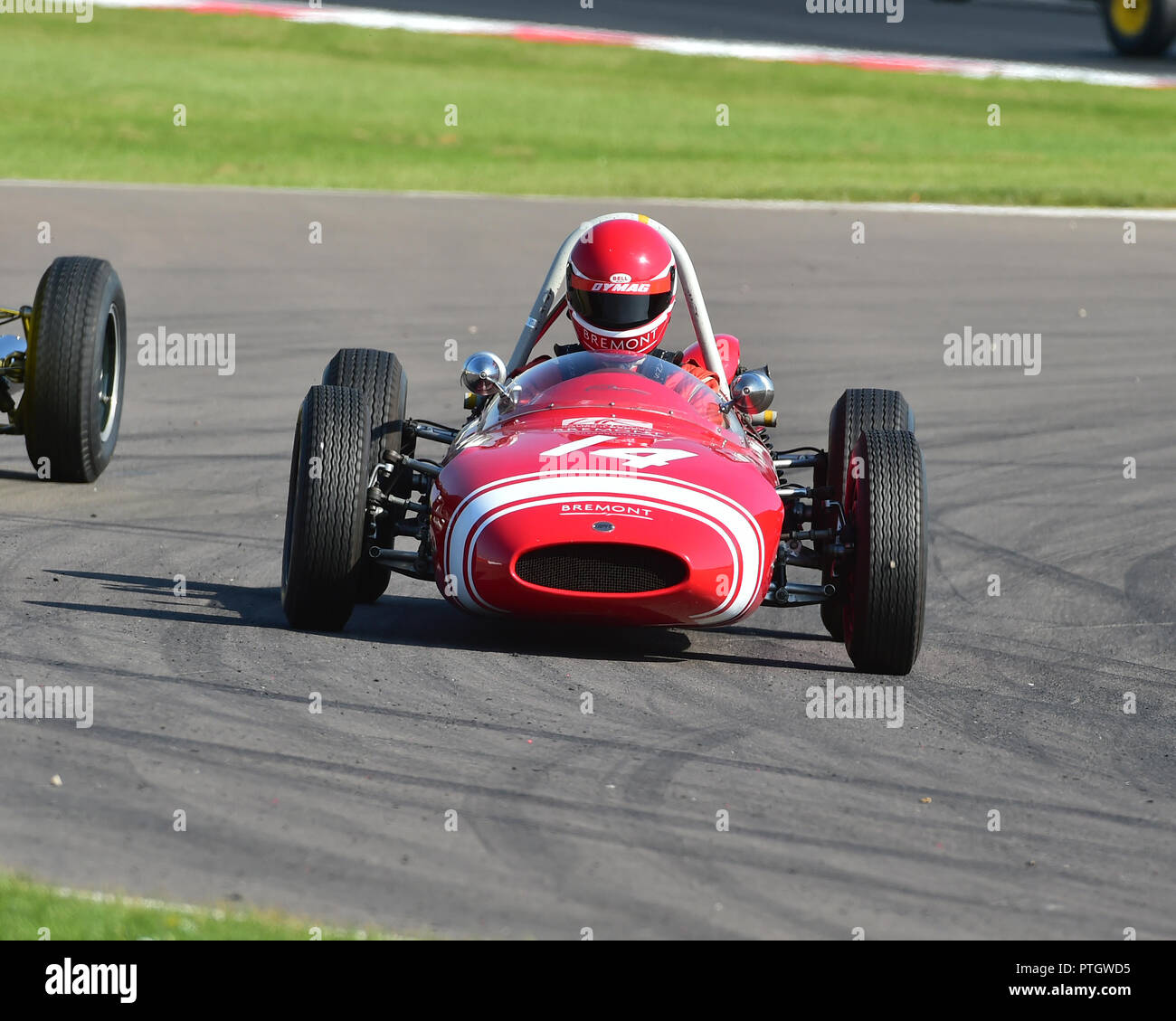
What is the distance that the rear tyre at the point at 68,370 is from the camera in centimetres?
1058

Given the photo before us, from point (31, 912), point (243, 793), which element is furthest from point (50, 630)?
point (31, 912)

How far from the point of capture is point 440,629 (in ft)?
27.6

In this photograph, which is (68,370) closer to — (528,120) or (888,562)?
(888,562)

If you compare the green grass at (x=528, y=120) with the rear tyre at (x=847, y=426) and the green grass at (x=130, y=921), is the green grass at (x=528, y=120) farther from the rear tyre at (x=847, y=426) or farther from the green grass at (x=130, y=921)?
the green grass at (x=130, y=921)

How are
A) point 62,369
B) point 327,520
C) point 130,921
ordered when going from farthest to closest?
point 62,369, point 327,520, point 130,921

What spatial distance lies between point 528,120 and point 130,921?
981 inches

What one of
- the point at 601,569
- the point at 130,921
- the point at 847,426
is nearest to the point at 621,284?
the point at 847,426

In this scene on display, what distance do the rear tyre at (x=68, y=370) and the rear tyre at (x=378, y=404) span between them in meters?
1.99

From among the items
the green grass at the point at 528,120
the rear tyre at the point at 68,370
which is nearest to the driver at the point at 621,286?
the rear tyre at the point at 68,370
